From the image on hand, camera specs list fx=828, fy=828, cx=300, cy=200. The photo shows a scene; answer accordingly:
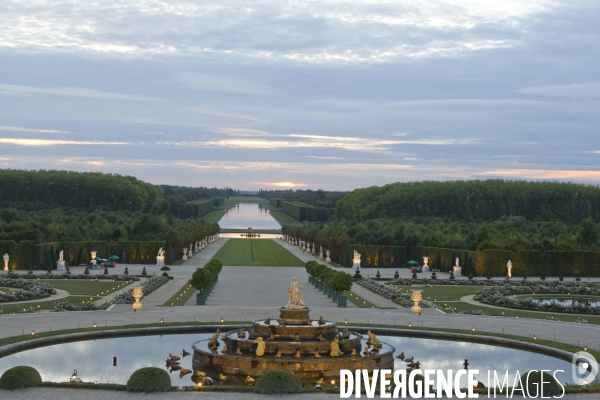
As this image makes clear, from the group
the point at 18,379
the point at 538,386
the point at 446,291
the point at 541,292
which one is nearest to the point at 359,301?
the point at 446,291

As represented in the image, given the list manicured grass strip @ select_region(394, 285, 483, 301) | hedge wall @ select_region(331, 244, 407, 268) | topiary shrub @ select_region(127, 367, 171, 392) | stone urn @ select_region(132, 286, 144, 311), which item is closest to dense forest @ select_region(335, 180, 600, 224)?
hedge wall @ select_region(331, 244, 407, 268)

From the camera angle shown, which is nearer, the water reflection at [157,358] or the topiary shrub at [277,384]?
the topiary shrub at [277,384]

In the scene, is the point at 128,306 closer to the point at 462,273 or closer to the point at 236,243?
the point at 462,273

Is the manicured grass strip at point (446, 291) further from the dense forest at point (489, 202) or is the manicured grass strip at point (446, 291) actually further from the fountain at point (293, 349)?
the dense forest at point (489, 202)

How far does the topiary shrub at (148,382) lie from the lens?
69.8 ft

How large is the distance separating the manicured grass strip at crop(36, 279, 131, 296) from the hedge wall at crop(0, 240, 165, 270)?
10.4 m

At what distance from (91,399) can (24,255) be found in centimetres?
4893

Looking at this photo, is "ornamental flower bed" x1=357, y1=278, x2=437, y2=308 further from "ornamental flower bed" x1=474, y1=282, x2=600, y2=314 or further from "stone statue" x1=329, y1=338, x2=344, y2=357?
"stone statue" x1=329, y1=338, x2=344, y2=357

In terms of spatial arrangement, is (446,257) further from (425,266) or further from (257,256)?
(257,256)

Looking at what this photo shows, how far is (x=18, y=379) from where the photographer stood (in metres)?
21.2

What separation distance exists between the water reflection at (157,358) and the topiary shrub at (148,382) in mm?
2100

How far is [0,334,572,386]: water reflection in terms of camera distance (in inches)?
974

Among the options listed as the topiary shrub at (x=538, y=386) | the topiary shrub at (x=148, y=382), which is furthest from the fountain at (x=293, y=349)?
the topiary shrub at (x=538, y=386)

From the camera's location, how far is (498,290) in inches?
1975
